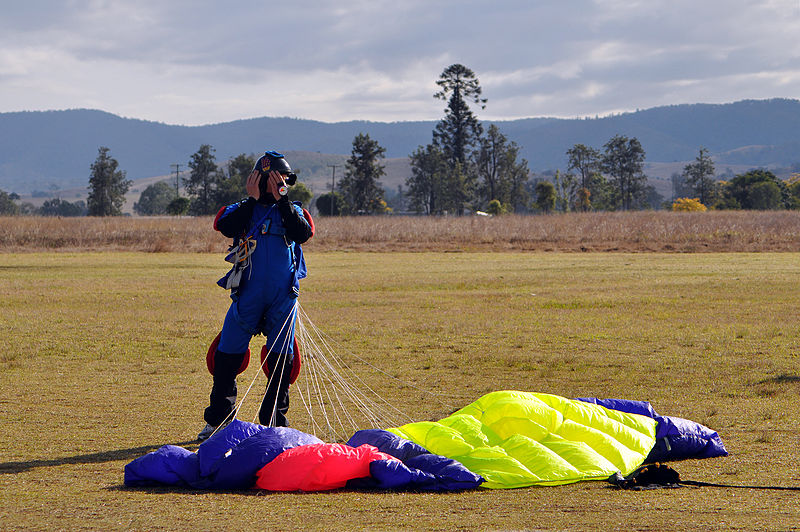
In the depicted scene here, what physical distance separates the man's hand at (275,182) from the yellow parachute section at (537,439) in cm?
203

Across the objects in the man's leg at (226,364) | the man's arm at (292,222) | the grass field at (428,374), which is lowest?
the grass field at (428,374)

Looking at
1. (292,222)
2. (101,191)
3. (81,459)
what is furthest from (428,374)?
(101,191)

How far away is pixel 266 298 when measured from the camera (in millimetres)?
6289

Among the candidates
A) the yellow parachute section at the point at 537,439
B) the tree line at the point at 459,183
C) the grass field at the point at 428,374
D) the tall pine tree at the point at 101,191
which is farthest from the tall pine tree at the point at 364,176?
the yellow parachute section at the point at 537,439

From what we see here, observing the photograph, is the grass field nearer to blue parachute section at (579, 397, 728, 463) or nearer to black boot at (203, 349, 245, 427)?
blue parachute section at (579, 397, 728, 463)

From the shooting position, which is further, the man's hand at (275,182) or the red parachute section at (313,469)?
the man's hand at (275,182)

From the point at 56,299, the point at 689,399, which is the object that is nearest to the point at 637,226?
the point at 56,299

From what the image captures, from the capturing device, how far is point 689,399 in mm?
8039

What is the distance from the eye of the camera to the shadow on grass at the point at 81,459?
222 inches

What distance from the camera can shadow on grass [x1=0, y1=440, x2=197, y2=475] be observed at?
5633 mm

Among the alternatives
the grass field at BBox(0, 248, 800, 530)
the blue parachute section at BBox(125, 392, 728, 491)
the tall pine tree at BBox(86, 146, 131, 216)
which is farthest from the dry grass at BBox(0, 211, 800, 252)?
the tall pine tree at BBox(86, 146, 131, 216)

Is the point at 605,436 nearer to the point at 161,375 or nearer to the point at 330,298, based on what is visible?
the point at 161,375

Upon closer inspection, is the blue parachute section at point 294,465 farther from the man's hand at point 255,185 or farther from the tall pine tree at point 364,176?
the tall pine tree at point 364,176

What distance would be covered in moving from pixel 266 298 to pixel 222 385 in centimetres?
83
